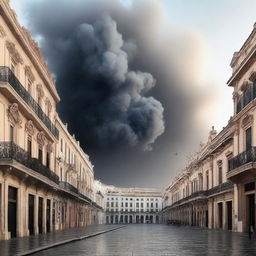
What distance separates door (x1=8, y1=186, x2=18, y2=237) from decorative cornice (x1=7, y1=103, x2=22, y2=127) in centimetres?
356

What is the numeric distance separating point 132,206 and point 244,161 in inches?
5784

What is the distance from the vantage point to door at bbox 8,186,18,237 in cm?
2606

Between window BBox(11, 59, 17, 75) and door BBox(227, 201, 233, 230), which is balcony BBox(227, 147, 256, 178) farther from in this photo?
window BBox(11, 59, 17, 75)

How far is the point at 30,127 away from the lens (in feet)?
99.2

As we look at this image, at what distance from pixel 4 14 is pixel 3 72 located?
113 inches

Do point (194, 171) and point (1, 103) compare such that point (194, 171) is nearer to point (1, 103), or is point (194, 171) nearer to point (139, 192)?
point (1, 103)

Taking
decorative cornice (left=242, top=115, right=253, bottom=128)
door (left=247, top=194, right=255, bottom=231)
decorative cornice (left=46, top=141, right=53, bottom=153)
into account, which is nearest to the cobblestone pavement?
door (left=247, top=194, right=255, bottom=231)

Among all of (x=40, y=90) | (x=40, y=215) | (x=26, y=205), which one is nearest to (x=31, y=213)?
(x=26, y=205)

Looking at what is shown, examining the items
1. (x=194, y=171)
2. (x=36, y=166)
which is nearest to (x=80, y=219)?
(x=194, y=171)

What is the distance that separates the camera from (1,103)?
941 inches

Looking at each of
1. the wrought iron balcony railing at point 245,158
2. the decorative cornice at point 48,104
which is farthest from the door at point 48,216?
the wrought iron balcony railing at point 245,158

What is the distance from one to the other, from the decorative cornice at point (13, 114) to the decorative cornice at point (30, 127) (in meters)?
2.37

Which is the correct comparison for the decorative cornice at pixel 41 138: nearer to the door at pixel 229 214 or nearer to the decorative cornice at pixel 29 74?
the decorative cornice at pixel 29 74

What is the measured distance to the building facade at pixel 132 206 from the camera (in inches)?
6747
